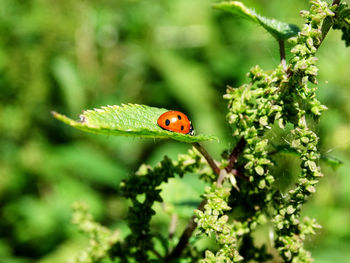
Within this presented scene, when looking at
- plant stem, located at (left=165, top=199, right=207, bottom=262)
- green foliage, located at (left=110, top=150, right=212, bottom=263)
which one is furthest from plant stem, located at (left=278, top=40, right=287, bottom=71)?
plant stem, located at (left=165, top=199, right=207, bottom=262)

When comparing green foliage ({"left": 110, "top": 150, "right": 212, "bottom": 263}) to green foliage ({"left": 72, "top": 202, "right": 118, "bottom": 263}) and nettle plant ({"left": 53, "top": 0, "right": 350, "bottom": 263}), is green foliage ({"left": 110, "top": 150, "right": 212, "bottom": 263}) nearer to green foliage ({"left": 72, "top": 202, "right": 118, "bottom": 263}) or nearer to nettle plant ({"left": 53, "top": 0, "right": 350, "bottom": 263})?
nettle plant ({"left": 53, "top": 0, "right": 350, "bottom": 263})

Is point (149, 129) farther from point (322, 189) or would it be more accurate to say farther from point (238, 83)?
point (238, 83)

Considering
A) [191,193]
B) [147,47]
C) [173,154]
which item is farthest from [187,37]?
[191,193]

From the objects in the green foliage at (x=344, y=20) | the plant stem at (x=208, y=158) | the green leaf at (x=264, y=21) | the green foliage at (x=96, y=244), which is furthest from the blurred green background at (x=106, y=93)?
the green foliage at (x=344, y=20)

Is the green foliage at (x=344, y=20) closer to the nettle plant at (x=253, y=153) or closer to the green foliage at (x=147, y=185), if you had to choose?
the nettle plant at (x=253, y=153)

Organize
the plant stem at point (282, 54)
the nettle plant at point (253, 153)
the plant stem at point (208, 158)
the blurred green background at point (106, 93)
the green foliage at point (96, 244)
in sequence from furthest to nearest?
the blurred green background at point (106, 93) → the green foliage at point (96, 244) → the plant stem at point (208, 158) → the plant stem at point (282, 54) → the nettle plant at point (253, 153)

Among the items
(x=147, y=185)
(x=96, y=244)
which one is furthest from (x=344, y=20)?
(x=96, y=244)
